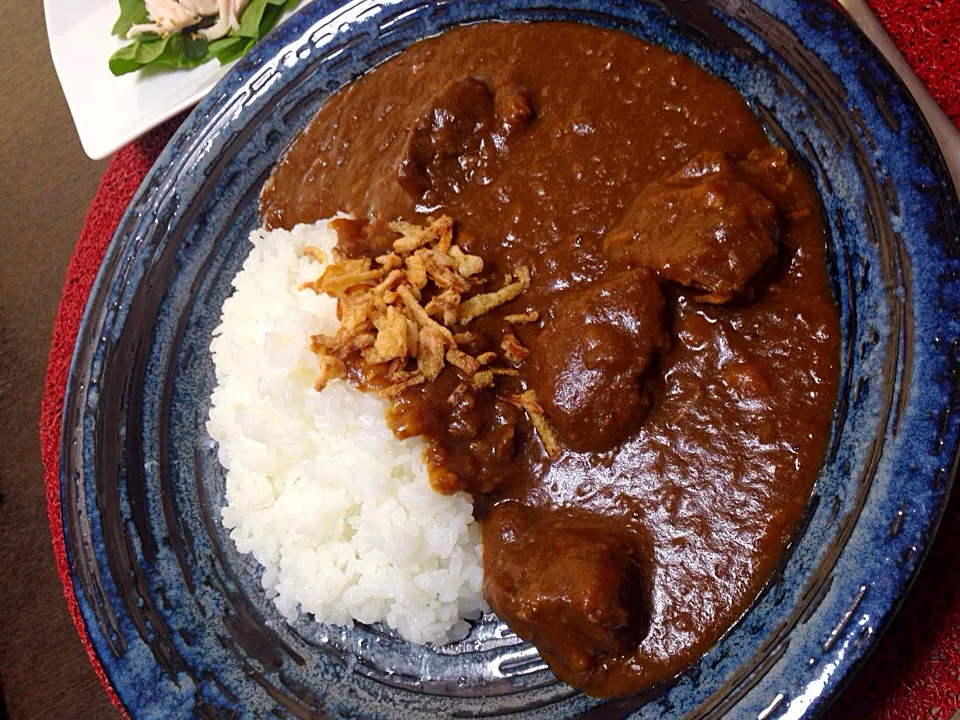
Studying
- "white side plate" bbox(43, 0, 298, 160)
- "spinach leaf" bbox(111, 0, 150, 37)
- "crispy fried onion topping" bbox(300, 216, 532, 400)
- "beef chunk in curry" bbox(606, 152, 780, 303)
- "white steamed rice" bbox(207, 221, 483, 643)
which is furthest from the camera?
"spinach leaf" bbox(111, 0, 150, 37)

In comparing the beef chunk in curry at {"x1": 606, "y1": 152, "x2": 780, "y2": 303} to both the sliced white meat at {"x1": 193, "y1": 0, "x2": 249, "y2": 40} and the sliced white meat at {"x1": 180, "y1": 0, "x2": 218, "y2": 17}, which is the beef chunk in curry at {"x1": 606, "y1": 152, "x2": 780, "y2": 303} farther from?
the sliced white meat at {"x1": 180, "y1": 0, "x2": 218, "y2": 17}

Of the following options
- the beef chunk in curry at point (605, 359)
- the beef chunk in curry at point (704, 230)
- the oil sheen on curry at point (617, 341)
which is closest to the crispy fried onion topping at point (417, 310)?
the oil sheen on curry at point (617, 341)

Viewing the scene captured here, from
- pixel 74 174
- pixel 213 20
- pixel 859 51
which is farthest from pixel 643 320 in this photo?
pixel 74 174

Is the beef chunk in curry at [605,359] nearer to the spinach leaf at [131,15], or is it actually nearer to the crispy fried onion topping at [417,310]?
the crispy fried onion topping at [417,310]

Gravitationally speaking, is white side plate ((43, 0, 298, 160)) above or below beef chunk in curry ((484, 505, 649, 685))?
above

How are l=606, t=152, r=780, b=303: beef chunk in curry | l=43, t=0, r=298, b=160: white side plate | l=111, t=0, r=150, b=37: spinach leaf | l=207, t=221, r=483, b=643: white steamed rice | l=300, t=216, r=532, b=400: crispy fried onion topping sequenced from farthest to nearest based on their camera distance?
l=111, t=0, r=150, b=37: spinach leaf
l=43, t=0, r=298, b=160: white side plate
l=207, t=221, r=483, b=643: white steamed rice
l=300, t=216, r=532, b=400: crispy fried onion topping
l=606, t=152, r=780, b=303: beef chunk in curry

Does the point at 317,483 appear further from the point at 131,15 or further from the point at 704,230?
the point at 131,15

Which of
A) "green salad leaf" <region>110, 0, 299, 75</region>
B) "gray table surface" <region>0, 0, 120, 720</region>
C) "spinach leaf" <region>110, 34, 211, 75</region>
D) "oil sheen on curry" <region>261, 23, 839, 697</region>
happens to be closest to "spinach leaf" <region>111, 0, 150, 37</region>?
"green salad leaf" <region>110, 0, 299, 75</region>

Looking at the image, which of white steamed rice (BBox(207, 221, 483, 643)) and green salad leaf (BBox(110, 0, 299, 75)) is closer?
white steamed rice (BBox(207, 221, 483, 643))
